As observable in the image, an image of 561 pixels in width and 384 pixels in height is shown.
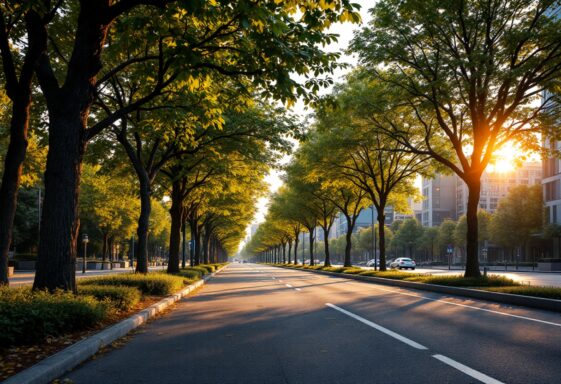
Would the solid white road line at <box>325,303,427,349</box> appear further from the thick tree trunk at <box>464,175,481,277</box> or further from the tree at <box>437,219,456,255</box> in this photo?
the tree at <box>437,219,456,255</box>

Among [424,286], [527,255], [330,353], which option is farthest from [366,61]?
[527,255]

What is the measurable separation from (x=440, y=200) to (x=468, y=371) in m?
126

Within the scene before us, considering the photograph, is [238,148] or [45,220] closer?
[45,220]

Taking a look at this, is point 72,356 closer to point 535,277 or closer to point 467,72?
point 467,72

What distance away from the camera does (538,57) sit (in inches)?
655

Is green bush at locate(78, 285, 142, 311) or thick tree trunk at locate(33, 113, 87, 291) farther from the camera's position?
green bush at locate(78, 285, 142, 311)

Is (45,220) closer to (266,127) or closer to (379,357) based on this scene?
(379,357)

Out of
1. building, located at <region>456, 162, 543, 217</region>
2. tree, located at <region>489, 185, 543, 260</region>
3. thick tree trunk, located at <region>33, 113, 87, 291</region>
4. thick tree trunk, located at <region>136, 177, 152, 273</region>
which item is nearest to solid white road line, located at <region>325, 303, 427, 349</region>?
thick tree trunk, located at <region>33, 113, 87, 291</region>

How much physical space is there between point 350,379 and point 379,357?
3.81 ft

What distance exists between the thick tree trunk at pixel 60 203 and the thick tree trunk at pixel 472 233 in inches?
610

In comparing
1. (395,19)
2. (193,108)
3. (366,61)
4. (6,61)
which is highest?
(395,19)

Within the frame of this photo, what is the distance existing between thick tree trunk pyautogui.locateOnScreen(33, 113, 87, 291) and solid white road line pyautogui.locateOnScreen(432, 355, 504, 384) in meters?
6.77

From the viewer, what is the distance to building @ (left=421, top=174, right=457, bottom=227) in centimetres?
12356

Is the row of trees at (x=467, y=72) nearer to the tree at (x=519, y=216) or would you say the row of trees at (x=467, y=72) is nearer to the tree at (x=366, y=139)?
the tree at (x=366, y=139)
